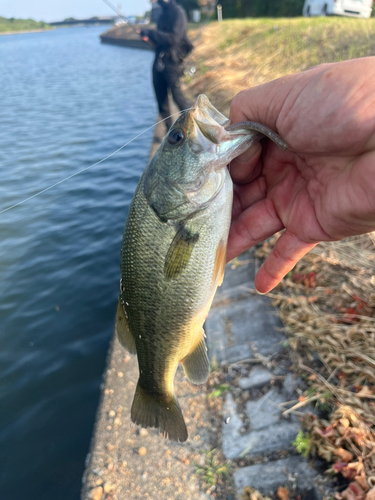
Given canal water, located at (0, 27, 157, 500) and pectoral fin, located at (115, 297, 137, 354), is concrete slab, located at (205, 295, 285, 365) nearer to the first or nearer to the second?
pectoral fin, located at (115, 297, 137, 354)

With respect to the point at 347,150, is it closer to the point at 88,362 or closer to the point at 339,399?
the point at 339,399

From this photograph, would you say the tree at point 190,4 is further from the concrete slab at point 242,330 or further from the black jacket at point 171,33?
the concrete slab at point 242,330

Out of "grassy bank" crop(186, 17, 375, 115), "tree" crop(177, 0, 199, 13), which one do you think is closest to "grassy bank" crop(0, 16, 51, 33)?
"tree" crop(177, 0, 199, 13)

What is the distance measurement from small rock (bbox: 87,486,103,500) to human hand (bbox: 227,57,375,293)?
2.00m

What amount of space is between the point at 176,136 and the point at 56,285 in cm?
457

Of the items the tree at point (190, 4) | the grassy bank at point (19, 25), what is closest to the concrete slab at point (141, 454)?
the tree at point (190, 4)

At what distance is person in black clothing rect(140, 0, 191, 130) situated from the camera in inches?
334

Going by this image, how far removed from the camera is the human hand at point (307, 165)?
5.21ft

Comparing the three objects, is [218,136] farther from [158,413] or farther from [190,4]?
[190,4]

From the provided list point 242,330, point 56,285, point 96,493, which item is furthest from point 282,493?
point 56,285

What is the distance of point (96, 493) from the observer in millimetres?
2439

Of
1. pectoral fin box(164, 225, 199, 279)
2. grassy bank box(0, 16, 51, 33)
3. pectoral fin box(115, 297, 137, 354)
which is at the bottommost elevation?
pectoral fin box(115, 297, 137, 354)

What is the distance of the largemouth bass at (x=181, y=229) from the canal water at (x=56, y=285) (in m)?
2.32

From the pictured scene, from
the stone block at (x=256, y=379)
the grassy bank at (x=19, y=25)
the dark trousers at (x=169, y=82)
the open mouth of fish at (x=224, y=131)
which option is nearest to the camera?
the open mouth of fish at (x=224, y=131)
